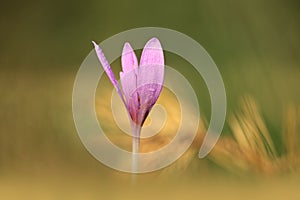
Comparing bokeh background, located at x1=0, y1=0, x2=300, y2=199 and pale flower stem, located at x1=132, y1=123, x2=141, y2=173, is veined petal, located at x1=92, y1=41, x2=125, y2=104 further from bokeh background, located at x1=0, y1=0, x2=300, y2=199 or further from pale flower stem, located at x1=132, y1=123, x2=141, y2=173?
pale flower stem, located at x1=132, y1=123, x2=141, y2=173

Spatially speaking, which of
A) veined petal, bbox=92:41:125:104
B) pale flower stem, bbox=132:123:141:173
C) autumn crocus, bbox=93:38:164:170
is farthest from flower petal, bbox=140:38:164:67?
pale flower stem, bbox=132:123:141:173

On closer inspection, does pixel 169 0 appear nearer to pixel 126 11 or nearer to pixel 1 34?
pixel 126 11

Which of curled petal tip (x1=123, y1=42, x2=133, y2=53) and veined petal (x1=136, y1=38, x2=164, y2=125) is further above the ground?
curled petal tip (x1=123, y1=42, x2=133, y2=53)

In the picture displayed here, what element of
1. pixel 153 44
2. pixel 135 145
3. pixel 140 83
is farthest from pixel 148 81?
pixel 135 145

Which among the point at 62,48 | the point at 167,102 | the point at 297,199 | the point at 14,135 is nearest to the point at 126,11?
the point at 62,48

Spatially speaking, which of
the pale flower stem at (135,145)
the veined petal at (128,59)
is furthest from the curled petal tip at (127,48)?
the pale flower stem at (135,145)

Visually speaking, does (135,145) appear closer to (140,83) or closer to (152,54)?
(140,83)
